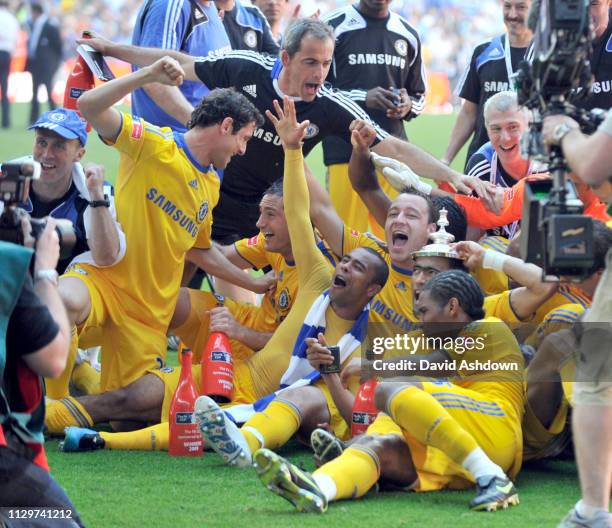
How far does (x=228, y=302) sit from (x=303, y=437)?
Answer: 1273mm

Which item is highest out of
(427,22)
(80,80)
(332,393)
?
(427,22)

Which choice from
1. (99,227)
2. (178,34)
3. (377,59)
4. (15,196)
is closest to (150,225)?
(99,227)

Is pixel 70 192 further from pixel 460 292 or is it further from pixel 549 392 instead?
pixel 549 392

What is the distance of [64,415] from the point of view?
6.50 m

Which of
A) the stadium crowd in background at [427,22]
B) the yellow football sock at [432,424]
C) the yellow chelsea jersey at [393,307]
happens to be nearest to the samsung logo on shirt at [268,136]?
the yellow chelsea jersey at [393,307]

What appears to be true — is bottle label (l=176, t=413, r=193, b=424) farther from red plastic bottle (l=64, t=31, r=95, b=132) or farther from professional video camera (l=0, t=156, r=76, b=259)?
professional video camera (l=0, t=156, r=76, b=259)

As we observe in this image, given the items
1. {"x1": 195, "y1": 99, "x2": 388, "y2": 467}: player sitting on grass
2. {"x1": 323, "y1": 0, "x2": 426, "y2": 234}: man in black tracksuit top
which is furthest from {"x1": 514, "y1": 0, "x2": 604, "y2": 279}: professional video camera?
{"x1": 323, "y1": 0, "x2": 426, "y2": 234}: man in black tracksuit top

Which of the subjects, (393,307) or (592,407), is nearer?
(592,407)

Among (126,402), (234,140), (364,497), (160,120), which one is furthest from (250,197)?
(364,497)

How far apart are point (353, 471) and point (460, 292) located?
102 centimetres

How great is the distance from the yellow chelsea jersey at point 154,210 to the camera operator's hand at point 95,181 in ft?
1.07

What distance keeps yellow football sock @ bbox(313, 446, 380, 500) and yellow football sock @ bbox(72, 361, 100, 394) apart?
2.36 meters

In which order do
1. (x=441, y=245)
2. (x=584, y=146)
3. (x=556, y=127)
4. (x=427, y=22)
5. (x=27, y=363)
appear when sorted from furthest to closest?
(x=427, y=22) < (x=441, y=245) < (x=556, y=127) < (x=584, y=146) < (x=27, y=363)

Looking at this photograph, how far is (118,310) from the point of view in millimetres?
6801
